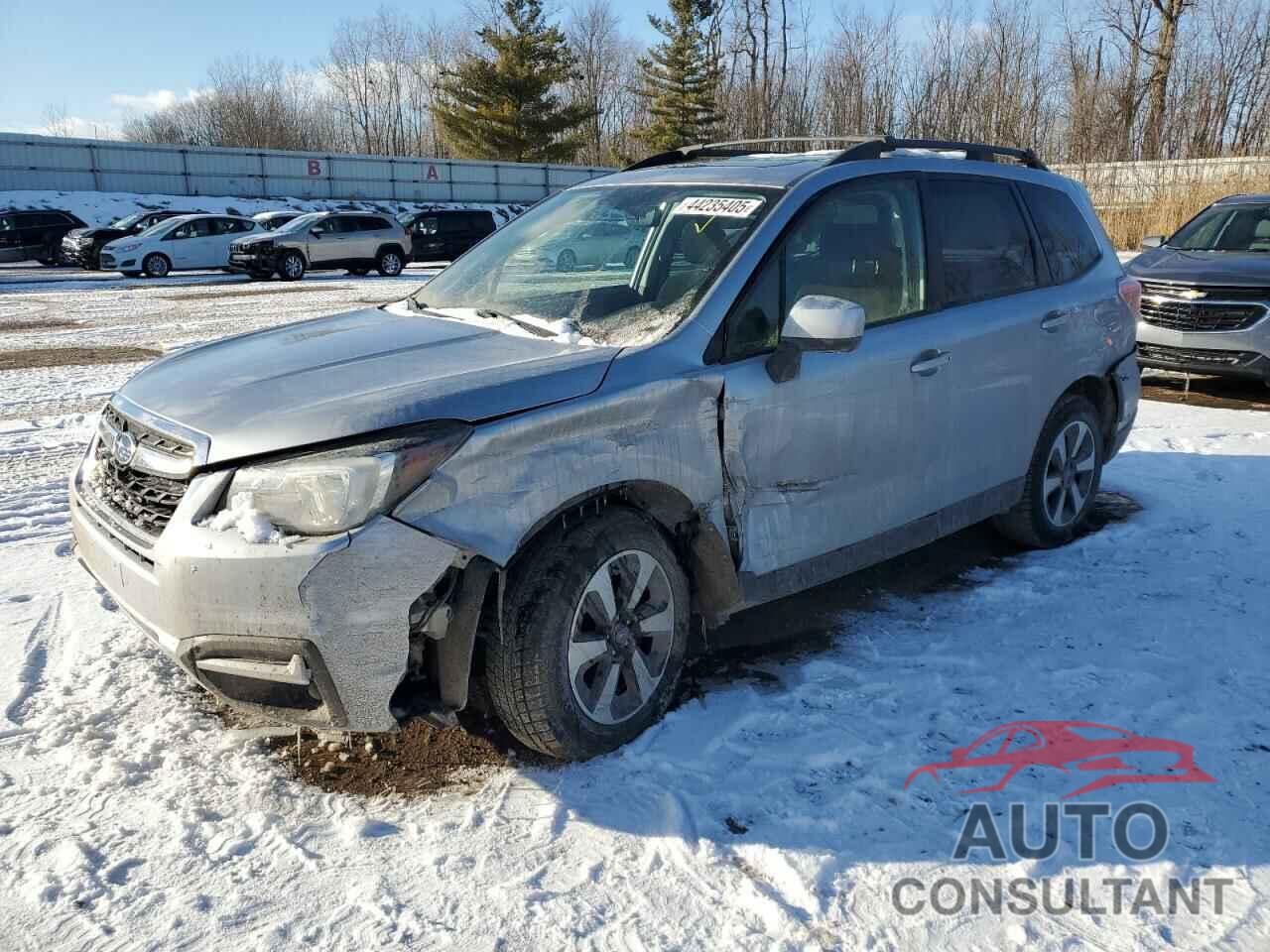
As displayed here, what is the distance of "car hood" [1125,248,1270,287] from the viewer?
29.8 feet

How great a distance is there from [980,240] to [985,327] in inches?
17.7

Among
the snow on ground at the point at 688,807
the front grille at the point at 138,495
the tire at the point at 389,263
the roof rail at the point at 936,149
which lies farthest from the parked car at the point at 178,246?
the front grille at the point at 138,495

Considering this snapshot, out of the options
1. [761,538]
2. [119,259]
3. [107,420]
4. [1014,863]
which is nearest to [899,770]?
[1014,863]

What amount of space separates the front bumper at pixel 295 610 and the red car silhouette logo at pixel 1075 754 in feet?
5.30

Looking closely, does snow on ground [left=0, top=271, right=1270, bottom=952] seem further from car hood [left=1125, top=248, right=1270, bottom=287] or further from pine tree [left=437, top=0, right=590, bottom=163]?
pine tree [left=437, top=0, right=590, bottom=163]

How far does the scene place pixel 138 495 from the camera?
3186mm

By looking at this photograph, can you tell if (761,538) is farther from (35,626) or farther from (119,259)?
(119,259)

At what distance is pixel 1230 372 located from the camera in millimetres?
9039

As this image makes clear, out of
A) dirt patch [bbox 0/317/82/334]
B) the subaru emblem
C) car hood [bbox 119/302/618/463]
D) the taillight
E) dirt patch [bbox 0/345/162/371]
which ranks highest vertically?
the taillight

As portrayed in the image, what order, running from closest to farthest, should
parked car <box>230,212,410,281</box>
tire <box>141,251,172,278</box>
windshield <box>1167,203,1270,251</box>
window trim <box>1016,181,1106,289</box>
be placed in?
window trim <box>1016,181,1106,289</box> → windshield <box>1167,203,1270,251</box> → parked car <box>230,212,410,281</box> → tire <box>141,251,172,278</box>

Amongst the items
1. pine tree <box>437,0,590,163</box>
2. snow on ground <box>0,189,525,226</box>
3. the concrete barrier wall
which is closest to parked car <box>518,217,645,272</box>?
snow on ground <box>0,189,525,226</box>

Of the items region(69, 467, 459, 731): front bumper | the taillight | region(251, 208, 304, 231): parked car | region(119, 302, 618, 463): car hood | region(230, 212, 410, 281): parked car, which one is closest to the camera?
region(69, 467, 459, 731): front bumper

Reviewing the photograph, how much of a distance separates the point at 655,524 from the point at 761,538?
433mm

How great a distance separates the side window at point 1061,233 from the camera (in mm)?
5086
